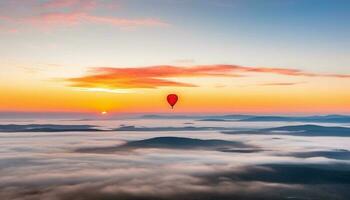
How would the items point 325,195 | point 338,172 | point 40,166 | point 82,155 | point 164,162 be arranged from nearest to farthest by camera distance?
point 325,195 → point 338,172 → point 40,166 → point 164,162 → point 82,155

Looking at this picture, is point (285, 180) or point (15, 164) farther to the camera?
point (15, 164)

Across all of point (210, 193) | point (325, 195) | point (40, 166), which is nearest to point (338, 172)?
point (325, 195)

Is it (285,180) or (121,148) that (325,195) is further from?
(121,148)

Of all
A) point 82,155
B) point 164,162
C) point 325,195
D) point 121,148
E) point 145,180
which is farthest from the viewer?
point 121,148

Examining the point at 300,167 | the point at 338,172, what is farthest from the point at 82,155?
the point at 338,172

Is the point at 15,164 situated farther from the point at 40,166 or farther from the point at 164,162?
the point at 164,162

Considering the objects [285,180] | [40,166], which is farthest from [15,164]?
[285,180]

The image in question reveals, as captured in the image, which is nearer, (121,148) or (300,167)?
(300,167)

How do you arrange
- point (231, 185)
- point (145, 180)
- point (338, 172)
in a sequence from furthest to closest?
point (338, 172) → point (145, 180) → point (231, 185)

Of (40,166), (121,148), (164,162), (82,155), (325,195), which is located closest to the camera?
(325,195)
